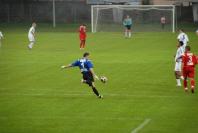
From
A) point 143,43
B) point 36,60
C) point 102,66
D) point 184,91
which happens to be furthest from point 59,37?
point 184,91

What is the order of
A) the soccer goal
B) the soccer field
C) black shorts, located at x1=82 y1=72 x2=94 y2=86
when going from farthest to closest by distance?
the soccer goal, black shorts, located at x1=82 y1=72 x2=94 y2=86, the soccer field

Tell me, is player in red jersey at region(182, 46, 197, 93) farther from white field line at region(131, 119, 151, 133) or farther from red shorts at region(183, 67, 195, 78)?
white field line at region(131, 119, 151, 133)

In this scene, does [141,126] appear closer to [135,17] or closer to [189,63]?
[189,63]

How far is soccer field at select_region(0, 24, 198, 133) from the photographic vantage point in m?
23.6

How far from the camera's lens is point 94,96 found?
30047mm

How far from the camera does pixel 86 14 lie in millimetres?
97312

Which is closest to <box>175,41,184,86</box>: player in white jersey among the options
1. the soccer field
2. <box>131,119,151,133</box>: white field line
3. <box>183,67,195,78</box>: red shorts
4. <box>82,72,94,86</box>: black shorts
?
the soccer field

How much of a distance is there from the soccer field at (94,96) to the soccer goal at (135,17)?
22.9 m

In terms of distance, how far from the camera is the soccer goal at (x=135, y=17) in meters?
78.0

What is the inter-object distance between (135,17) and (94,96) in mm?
51176

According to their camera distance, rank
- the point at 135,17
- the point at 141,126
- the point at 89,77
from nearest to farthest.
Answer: the point at 141,126 < the point at 89,77 < the point at 135,17

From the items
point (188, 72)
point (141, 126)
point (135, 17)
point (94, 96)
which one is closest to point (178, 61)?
point (188, 72)

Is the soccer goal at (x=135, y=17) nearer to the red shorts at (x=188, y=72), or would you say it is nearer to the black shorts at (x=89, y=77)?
the red shorts at (x=188, y=72)

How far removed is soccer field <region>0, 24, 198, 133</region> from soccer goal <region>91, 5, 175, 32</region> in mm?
22874
